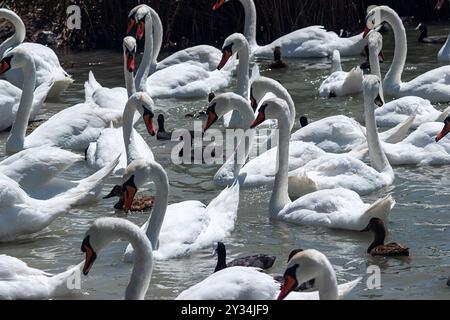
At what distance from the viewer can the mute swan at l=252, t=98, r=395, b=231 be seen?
11.0m

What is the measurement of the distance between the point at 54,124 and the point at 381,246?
5.10 meters

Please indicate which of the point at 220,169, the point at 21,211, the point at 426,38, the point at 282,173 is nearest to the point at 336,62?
the point at 426,38

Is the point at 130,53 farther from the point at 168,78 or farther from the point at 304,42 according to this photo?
the point at 304,42

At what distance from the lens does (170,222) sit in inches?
431

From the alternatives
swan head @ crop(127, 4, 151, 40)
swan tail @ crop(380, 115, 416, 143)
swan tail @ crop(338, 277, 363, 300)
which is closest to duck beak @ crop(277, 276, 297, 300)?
swan tail @ crop(338, 277, 363, 300)

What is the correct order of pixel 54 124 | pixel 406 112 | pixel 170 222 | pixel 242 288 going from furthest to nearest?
pixel 406 112
pixel 54 124
pixel 170 222
pixel 242 288

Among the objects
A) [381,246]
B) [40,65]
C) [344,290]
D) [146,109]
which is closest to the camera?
[344,290]

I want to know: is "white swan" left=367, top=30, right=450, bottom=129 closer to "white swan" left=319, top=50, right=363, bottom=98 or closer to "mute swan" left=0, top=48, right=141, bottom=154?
"white swan" left=319, top=50, right=363, bottom=98

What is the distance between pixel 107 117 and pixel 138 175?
4.40 m

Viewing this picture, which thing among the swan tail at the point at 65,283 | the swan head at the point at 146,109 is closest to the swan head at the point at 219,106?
the swan head at the point at 146,109

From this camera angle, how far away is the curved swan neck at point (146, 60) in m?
17.0

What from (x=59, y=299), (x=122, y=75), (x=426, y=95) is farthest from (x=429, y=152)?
(x=122, y=75)

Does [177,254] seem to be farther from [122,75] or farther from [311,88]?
[122,75]

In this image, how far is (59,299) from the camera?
32.0 feet
